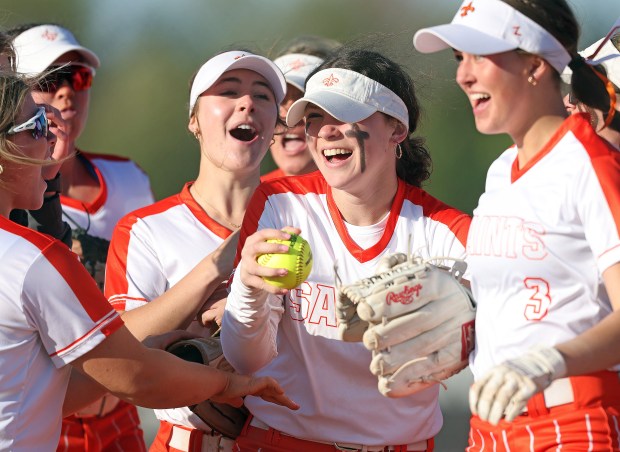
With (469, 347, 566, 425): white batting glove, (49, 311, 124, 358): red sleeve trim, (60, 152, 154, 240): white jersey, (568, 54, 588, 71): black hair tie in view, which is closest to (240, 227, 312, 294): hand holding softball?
(49, 311, 124, 358): red sleeve trim

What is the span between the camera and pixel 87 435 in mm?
5223

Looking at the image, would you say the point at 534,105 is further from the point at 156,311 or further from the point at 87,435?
the point at 87,435

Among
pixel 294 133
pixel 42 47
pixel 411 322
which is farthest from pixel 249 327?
pixel 42 47

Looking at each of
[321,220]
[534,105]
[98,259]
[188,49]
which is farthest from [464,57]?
[188,49]

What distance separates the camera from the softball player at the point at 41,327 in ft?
10.9

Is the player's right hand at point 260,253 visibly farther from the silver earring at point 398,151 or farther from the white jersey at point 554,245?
the silver earring at point 398,151

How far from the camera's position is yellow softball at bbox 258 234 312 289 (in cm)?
354

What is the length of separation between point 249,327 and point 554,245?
3.98 feet

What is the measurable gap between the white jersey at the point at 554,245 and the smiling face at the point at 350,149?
36.8 inches

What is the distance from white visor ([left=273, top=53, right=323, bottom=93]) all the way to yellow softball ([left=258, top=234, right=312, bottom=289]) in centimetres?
248

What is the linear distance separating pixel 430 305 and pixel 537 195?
1.73ft

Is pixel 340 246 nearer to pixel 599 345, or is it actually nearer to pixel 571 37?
pixel 571 37

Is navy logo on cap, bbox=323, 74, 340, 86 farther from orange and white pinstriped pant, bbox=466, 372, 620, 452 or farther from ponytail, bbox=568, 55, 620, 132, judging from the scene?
orange and white pinstriped pant, bbox=466, 372, 620, 452

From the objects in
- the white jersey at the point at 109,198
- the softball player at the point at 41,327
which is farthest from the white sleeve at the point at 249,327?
the white jersey at the point at 109,198
